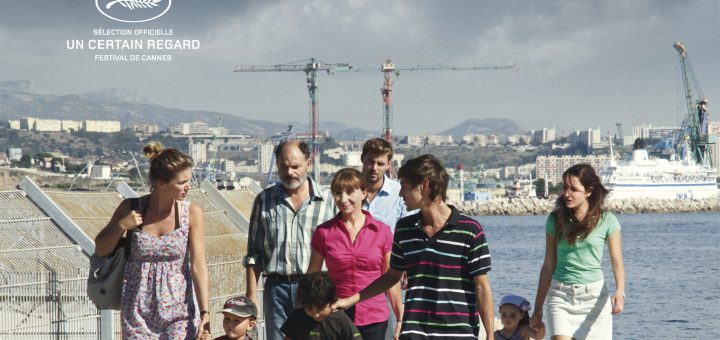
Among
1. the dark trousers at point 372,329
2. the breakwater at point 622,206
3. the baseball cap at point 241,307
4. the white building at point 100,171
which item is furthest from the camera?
the white building at point 100,171

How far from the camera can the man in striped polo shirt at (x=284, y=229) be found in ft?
19.8

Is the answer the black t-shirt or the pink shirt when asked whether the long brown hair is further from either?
the black t-shirt

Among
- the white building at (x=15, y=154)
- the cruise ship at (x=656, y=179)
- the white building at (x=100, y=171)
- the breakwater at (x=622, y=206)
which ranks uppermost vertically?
the white building at (x=15, y=154)

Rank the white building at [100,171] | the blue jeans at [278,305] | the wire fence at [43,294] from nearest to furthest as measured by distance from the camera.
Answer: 1. the blue jeans at [278,305]
2. the wire fence at [43,294]
3. the white building at [100,171]

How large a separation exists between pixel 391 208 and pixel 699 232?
82.1m

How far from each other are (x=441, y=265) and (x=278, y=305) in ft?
4.68

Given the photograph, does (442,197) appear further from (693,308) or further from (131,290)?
(693,308)

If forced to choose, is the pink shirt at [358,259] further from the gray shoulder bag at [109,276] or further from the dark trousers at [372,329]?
the gray shoulder bag at [109,276]

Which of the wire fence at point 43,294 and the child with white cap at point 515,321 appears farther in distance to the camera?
the wire fence at point 43,294

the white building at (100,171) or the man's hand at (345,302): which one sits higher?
the white building at (100,171)

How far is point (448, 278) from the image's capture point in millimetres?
4902

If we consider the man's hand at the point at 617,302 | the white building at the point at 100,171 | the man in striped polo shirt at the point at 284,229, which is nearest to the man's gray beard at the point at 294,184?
the man in striped polo shirt at the point at 284,229

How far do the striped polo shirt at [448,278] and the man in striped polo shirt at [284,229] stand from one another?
4.03 ft

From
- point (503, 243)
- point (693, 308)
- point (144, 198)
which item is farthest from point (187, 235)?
point (503, 243)
